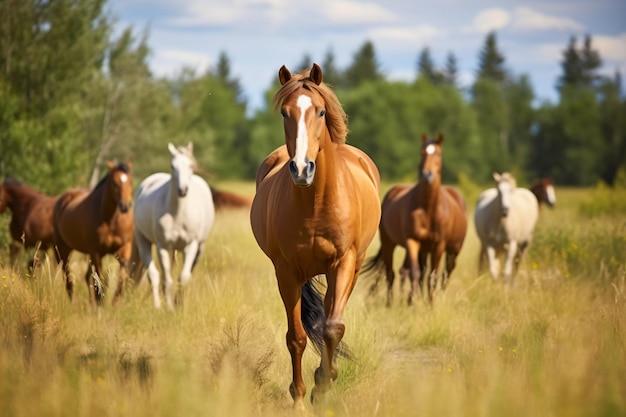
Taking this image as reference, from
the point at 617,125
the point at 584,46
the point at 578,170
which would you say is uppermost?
the point at 584,46

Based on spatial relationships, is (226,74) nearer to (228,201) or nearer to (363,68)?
(363,68)

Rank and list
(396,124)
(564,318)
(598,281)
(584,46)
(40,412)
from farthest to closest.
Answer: (584,46), (396,124), (598,281), (564,318), (40,412)

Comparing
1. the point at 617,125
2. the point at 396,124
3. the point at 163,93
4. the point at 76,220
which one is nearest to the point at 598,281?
the point at 76,220

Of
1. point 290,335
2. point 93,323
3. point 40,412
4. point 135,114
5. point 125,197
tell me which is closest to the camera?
point 40,412

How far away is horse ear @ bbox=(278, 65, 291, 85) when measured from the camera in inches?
208

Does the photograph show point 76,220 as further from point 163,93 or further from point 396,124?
point 396,124

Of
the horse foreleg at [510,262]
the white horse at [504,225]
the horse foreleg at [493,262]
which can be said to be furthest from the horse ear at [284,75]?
the white horse at [504,225]

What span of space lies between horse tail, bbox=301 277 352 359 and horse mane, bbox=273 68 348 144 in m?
1.57

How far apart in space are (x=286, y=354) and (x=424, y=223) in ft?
14.4

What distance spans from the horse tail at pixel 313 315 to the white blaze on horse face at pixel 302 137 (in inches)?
77.9

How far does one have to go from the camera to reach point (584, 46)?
80.4 m

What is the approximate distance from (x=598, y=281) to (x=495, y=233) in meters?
2.40

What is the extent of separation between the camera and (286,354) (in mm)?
6469

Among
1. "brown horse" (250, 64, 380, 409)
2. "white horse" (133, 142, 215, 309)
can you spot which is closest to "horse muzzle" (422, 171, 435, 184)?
"white horse" (133, 142, 215, 309)
